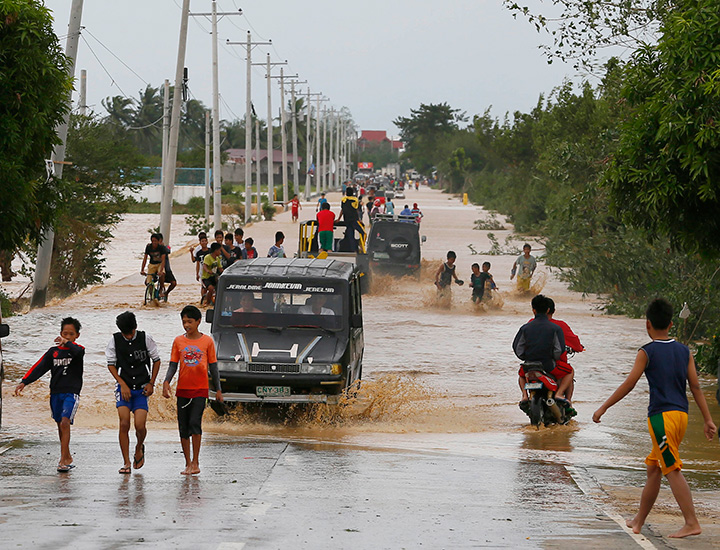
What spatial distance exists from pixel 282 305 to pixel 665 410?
6.57m

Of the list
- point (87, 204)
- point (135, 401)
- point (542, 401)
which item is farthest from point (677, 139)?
point (87, 204)

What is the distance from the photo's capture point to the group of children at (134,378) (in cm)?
951

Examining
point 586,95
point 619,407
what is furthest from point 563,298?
point 619,407

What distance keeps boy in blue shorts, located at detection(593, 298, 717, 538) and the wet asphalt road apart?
1.35ft

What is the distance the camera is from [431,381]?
1753 cm

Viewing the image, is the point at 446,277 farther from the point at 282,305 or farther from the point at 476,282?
the point at 282,305

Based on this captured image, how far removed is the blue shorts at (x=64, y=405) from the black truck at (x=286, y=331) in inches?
120

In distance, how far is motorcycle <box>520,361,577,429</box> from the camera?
1228 centimetres

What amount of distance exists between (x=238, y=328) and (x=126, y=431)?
3959 millimetres

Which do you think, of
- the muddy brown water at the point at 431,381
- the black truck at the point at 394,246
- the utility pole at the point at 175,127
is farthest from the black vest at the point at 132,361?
the utility pole at the point at 175,127

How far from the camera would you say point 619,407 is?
616 inches

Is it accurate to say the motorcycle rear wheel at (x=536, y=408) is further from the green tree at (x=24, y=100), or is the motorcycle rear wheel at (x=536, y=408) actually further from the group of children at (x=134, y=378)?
the green tree at (x=24, y=100)

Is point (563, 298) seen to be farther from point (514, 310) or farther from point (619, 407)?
point (619, 407)

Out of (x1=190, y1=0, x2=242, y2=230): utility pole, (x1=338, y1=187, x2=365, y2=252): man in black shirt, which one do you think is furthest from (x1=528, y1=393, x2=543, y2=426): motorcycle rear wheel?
(x1=190, y1=0, x2=242, y2=230): utility pole
